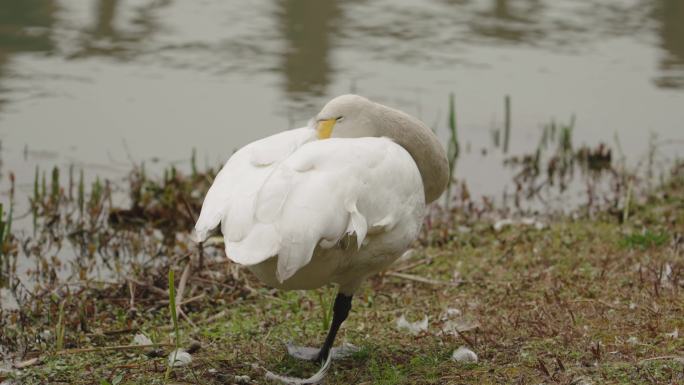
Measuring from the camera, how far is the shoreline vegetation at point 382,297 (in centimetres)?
467

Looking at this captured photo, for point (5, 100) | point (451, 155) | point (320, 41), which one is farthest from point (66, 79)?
→ point (451, 155)

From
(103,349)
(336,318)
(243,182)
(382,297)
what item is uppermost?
(243,182)

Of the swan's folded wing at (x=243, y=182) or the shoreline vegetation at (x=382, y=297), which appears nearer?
the swan's folded wing at (x=243, y=182)

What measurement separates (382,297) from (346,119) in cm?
134

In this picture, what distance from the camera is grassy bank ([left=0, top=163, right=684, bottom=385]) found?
461cm

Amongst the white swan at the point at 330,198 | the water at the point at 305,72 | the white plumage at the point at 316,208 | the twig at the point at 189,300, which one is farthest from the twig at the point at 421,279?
the water at the point at 305,72

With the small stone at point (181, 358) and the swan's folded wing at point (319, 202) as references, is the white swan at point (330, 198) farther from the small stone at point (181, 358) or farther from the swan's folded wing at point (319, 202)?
the small stone at point (181, 358)

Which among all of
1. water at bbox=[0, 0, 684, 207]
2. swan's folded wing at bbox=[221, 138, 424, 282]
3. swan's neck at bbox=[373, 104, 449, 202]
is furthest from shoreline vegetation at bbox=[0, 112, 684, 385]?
water at bbox=[0, 0, 684, 207]

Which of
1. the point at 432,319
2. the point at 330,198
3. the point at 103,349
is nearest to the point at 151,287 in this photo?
the point at 103,349

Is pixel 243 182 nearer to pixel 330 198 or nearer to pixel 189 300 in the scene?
pixel 330 198

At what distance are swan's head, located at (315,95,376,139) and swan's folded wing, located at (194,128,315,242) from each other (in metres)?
0.08

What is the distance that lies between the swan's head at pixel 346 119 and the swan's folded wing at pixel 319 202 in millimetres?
287

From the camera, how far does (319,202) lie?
4141mm

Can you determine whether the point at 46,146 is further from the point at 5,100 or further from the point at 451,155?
the point at 451,155
